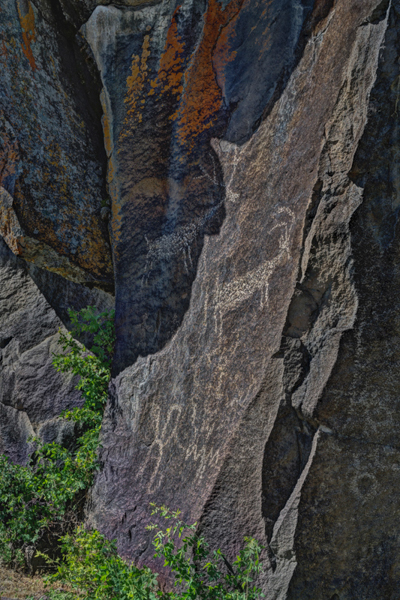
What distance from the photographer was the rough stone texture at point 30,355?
3.58 meters

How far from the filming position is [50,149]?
3.33 m

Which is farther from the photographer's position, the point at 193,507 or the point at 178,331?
the point at 178,331

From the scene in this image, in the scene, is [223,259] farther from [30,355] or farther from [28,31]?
[28,31]

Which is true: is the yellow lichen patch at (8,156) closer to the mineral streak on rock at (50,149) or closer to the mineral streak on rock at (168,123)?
the mineral streak on rock at (50,149)

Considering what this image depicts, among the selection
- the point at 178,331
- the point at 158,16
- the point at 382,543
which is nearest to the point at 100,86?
the point at 158,16

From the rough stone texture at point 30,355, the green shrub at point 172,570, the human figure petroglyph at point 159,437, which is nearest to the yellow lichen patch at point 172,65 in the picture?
the rough stone texture at point 30,355

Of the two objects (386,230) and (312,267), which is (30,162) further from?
(386,230)

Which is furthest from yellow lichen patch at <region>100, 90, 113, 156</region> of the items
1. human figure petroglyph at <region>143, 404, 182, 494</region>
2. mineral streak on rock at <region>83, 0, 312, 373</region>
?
human figure petroglyph at <region>143, 404, 182, 494</region>

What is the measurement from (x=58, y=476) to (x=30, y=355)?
41.0 inches

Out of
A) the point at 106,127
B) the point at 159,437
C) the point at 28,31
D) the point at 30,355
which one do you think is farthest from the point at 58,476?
the point at 28,31

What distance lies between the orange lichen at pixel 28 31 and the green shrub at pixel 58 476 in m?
1.82

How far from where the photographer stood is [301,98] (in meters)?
2.45

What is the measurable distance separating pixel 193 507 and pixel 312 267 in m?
1.30

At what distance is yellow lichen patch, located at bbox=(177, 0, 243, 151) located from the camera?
3.02 meters
